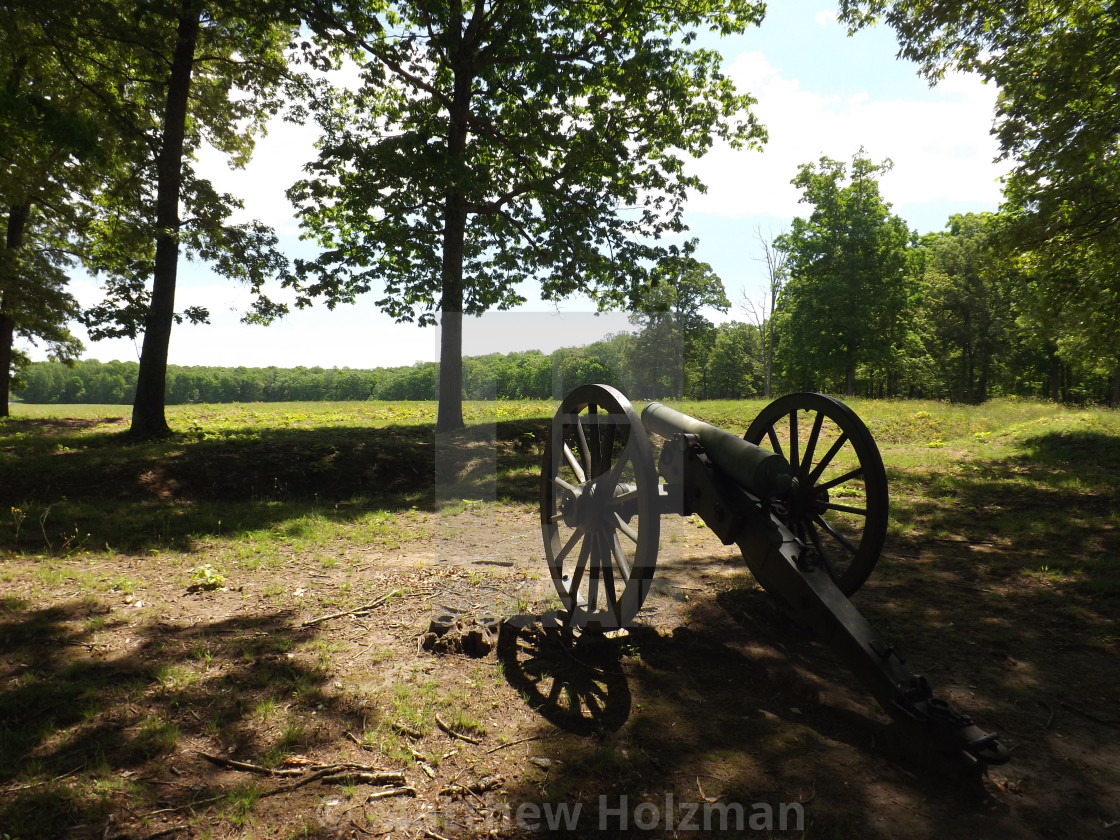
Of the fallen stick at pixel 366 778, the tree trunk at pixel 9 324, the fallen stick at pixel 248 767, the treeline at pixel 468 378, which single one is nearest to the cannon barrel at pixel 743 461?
the fallen stick at pixel 366 778

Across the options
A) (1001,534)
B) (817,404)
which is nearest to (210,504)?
(817,404)

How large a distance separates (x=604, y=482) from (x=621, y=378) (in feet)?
17.5

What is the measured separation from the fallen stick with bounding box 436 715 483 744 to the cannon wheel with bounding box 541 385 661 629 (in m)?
1.17

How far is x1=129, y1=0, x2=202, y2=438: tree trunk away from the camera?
34.3ft

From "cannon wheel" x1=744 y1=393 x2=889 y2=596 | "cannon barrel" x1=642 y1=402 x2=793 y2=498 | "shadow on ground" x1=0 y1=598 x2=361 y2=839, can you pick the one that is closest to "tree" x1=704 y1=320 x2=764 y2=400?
"cannon wheel" x1=744 y1=393 x2=889 y2=596

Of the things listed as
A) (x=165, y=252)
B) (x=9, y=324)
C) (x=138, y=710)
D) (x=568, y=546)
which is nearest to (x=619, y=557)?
(x=568, y=546)

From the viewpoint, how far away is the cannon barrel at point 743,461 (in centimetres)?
332

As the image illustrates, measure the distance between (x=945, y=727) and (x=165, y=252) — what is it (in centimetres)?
1287

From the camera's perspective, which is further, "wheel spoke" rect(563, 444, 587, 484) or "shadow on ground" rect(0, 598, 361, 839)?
"wheel spoke" rect(563, 444, 587, 484)

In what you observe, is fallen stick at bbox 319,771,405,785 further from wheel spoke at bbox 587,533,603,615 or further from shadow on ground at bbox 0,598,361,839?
wheel spoke at bbox 587,533,603,615

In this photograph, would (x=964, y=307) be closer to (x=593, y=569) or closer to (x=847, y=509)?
(x=847, y=509)

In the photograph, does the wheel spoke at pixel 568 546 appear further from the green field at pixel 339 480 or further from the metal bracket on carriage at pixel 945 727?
the green field at pixel 339 480

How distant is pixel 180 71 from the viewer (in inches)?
420

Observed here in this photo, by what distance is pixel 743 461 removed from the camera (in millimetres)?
3486
